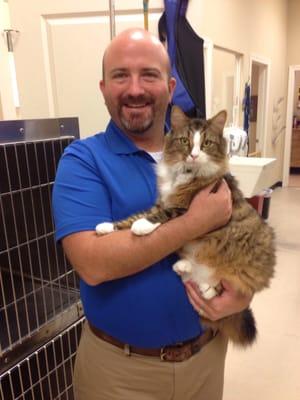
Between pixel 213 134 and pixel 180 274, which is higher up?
pixel 213 134

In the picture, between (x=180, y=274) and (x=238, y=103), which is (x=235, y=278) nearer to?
(x=180, y=274)

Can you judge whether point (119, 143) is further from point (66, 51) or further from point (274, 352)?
point (274, 352)

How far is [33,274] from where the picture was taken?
1517 millimetres

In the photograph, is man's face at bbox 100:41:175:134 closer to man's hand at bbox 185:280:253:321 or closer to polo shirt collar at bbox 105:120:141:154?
polo shirt collar at bbox 105:120:141:154

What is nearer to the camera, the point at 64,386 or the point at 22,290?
the point at 22,290

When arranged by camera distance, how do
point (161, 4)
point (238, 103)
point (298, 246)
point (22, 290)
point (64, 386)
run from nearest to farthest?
point (22, 290), point (64, 386), point (161, 4), point (298, 246), point (238, 103)

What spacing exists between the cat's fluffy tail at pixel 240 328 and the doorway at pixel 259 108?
196 inches

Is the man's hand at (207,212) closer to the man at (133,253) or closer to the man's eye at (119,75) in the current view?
the man at (133,253)

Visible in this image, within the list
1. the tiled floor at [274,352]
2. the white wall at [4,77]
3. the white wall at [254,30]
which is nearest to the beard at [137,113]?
the tiled floor at [274,352]

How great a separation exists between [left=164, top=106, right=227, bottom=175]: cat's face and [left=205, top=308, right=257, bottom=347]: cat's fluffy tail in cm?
52

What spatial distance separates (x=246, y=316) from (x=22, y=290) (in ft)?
2.90

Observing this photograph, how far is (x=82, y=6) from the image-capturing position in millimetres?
2492

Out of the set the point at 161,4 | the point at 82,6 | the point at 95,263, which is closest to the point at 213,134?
the point at 95,263

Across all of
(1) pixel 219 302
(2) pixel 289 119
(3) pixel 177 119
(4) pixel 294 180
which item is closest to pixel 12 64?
(3) pixel 177 119
